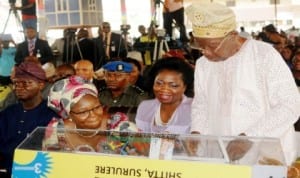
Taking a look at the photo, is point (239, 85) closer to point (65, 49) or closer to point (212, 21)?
point (212, 21)

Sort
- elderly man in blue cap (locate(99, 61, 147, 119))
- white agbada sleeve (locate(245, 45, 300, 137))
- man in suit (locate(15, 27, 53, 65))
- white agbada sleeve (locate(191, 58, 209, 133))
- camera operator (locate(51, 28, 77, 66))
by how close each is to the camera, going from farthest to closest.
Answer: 1. camera operator (locate(51, 28, 77, 66))
2. man in suit (locate(15, 27, 53, 65))
3. elderly man in blue cap (locate(99, 61, 147, 119))
4. white agbada sleeve (locate(191, 58, 209, 133))
5. white agbada sleeve (locate(245, 45, 300, 137))

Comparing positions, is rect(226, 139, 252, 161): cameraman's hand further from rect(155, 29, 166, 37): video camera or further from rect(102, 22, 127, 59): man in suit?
rect(155, 29, 166, 37): video camera

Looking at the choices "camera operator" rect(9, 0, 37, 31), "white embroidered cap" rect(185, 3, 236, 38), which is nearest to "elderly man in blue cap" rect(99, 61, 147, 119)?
"white embroidered cap" rect(185, 3, 236, 38)

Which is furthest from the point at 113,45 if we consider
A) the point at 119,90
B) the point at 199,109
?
the point at 199,109

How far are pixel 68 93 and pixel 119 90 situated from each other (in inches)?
66.1

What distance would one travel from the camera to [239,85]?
2104mm

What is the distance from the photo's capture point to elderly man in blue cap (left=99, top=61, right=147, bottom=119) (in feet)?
12.6

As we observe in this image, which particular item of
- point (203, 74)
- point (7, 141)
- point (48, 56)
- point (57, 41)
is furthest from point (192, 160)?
point (57, 41)

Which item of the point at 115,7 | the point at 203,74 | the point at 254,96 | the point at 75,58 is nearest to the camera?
the point at 254,96

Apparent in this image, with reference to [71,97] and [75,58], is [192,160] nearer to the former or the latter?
[71,97]

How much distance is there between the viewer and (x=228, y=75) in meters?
2.15

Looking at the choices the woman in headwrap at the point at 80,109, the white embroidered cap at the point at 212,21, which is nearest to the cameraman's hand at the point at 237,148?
the white embroidered cap at the point at 212,21

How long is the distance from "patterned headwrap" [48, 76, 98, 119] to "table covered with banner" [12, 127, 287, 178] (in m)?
0.66

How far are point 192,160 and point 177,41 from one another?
21.7 feet
